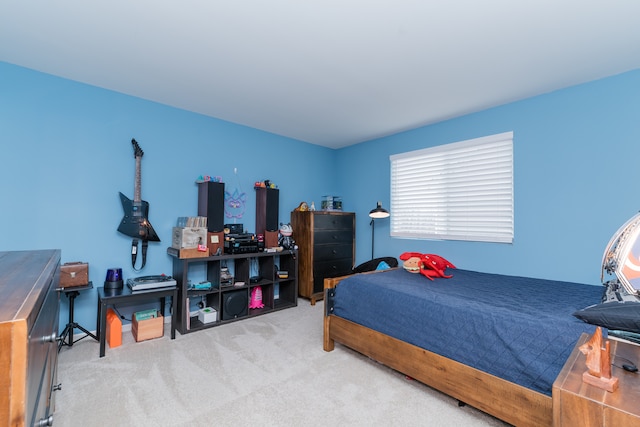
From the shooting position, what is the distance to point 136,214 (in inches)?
118

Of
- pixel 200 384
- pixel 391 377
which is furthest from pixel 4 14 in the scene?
pixel 391 377

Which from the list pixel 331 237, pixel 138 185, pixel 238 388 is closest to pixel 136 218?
pixel 138 185

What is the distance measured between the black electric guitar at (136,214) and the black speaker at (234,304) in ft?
3.49

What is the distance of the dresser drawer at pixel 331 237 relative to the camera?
4082 mm

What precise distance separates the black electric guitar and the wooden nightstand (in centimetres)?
336

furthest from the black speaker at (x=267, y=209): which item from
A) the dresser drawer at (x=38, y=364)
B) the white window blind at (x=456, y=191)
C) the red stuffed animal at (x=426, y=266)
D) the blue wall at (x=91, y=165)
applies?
the dresser drawer at (x=38, y=364)

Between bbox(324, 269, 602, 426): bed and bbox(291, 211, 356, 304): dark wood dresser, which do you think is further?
bbox(291, 211, 356, 304): dark wood dresser

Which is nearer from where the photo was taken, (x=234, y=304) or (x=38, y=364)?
(x=38, y=364)

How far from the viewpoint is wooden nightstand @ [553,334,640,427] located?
0.72m

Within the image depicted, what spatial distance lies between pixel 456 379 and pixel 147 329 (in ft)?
8.72

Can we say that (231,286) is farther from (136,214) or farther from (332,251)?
(332,251)

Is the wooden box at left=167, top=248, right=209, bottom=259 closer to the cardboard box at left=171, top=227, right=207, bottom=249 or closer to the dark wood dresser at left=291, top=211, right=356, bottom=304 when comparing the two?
the cardboard box at left=171, top=227, right=207, bottom=249

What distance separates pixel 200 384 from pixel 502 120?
372cm

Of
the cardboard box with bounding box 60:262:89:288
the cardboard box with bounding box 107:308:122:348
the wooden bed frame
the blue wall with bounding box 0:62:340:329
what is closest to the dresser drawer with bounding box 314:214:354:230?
the blue wall with bounding box 0:62:340:329
